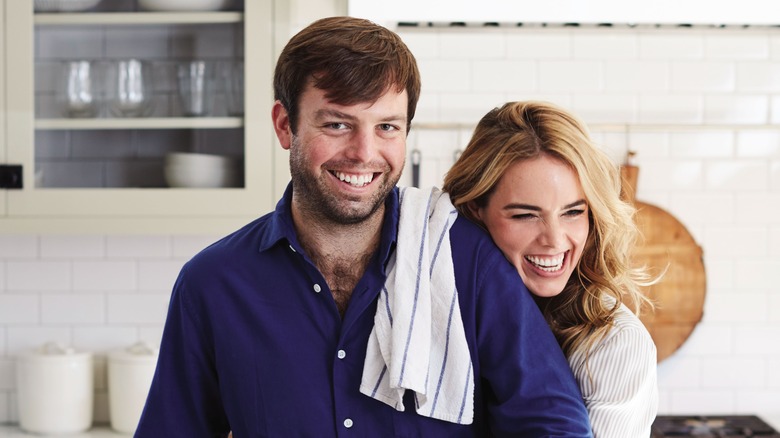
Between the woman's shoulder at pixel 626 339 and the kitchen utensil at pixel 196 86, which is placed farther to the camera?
the kitchen utensil at pixel 196 86

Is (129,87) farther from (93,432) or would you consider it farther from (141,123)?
(93,432)

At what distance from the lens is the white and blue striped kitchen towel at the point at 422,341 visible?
54.8 inches

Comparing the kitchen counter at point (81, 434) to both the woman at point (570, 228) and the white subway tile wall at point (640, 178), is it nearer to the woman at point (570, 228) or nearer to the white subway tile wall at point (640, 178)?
the white subway tile wall at point (640, 178)

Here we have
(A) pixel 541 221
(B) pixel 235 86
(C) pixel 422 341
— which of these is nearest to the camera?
(C) pixel 422 341

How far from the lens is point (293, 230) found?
5.10ft

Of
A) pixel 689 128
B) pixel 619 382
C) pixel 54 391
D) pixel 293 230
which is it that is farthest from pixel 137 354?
pixel 689 128

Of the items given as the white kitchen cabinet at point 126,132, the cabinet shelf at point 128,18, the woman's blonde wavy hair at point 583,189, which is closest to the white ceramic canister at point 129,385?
the white kitchen cabinet at point 126,132

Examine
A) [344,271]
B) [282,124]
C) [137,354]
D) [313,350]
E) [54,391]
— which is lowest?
[54,391]

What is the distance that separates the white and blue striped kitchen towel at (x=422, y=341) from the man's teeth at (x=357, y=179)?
129mm

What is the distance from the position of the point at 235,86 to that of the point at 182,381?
1.18 m

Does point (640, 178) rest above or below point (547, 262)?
above

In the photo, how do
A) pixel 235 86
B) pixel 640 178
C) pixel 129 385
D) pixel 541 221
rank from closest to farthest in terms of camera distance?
pixel 541 221 < pixel 235 86 < pixel 129 385 < pixel 640 178

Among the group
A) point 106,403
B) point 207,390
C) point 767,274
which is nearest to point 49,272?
point 106,403

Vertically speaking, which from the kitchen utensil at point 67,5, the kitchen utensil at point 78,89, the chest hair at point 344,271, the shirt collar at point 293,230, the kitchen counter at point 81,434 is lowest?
the kitchen counter at point 81,434
